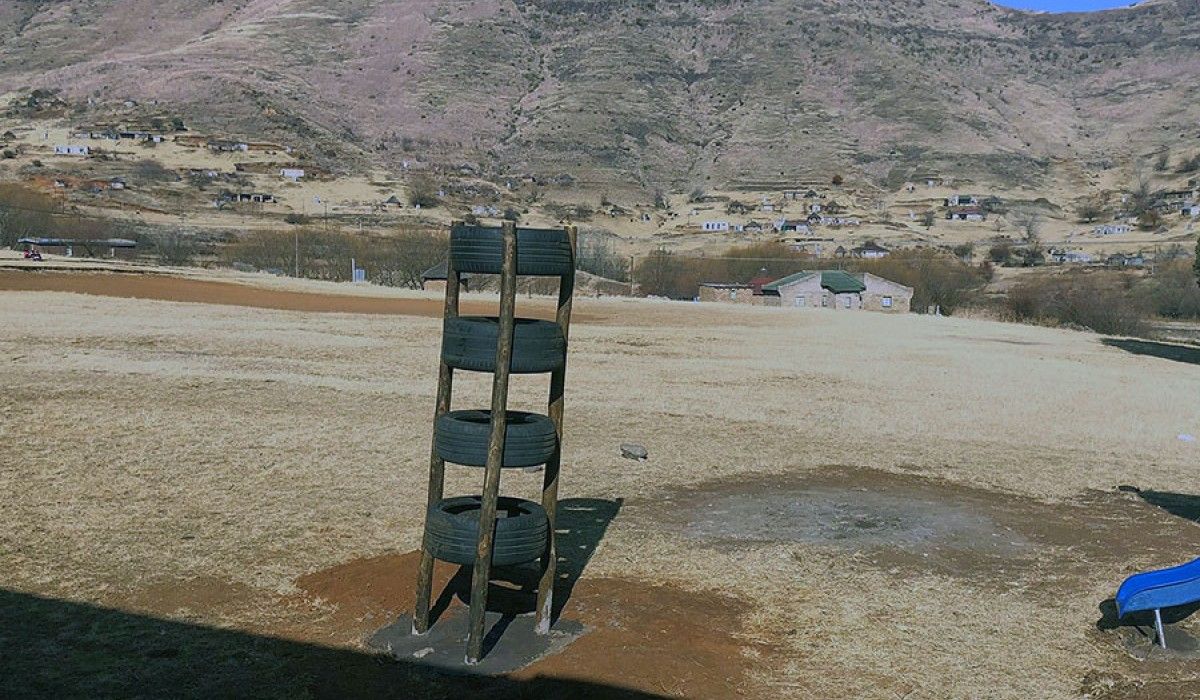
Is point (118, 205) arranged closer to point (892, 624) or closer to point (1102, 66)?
point (892, 624)

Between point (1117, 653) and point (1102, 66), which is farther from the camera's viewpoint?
point (1102, 66)

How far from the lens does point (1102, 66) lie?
462 feet

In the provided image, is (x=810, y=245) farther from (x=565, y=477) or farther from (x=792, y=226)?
(x=565, y=477)

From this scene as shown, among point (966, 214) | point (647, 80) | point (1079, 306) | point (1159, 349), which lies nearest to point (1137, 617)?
point (1159, 349)

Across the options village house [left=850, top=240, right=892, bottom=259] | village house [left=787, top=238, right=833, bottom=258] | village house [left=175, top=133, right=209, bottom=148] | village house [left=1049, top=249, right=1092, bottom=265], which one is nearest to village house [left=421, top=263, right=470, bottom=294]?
village house [left=787, top=238, right=833, bottom=258]

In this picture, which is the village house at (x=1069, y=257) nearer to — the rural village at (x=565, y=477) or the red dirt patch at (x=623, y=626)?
the rural village at (x=565, y=477)

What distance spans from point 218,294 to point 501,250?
1270 inches

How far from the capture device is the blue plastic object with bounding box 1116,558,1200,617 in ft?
18.5

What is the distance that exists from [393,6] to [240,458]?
489 feet

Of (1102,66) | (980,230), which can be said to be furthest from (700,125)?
(1102,66)

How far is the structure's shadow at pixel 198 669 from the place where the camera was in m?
4.75

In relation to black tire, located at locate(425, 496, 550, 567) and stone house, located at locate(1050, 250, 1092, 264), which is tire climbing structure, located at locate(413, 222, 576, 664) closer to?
black tire, located at locate(425, 496, 550, 567)

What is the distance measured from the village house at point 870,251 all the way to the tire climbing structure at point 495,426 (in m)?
72.9

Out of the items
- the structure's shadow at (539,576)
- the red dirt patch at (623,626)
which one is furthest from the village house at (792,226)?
the red dirt patch at (623,626)
